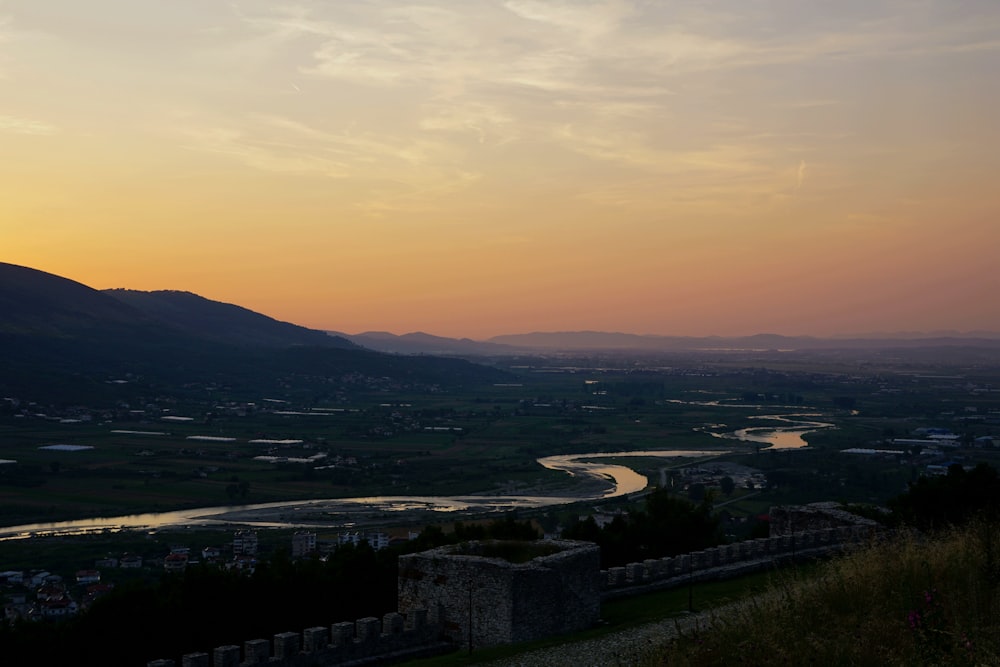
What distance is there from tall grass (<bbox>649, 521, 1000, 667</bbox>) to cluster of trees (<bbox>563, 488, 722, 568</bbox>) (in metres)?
13.1

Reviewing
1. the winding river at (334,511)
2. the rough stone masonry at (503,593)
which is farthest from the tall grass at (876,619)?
the winding river at (334,511)

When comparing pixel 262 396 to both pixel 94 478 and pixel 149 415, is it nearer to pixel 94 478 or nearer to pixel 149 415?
pixel 149 415

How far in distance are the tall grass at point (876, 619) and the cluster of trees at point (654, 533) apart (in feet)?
43.1

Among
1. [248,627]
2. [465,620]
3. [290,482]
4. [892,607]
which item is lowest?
[290,482]

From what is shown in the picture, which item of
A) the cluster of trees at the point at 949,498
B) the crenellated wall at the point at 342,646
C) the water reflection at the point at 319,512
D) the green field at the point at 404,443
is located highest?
the cluster of trees at the point at 949,498

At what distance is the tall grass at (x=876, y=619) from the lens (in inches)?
443

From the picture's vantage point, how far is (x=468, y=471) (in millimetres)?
94500

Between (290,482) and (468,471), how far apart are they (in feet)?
59.3

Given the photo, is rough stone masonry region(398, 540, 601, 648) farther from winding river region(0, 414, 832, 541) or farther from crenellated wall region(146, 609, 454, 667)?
winding river region(0, 414, 832, 541)

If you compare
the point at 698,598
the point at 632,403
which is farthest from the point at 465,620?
the point at 632,403

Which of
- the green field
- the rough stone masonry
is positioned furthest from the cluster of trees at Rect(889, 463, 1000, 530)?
the green field

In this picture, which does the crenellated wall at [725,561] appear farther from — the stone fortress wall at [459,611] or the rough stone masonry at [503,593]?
the rough stone masonry at [503,593]

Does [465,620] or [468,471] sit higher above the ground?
[465,620]

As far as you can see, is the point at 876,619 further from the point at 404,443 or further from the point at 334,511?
the point at 404,443
